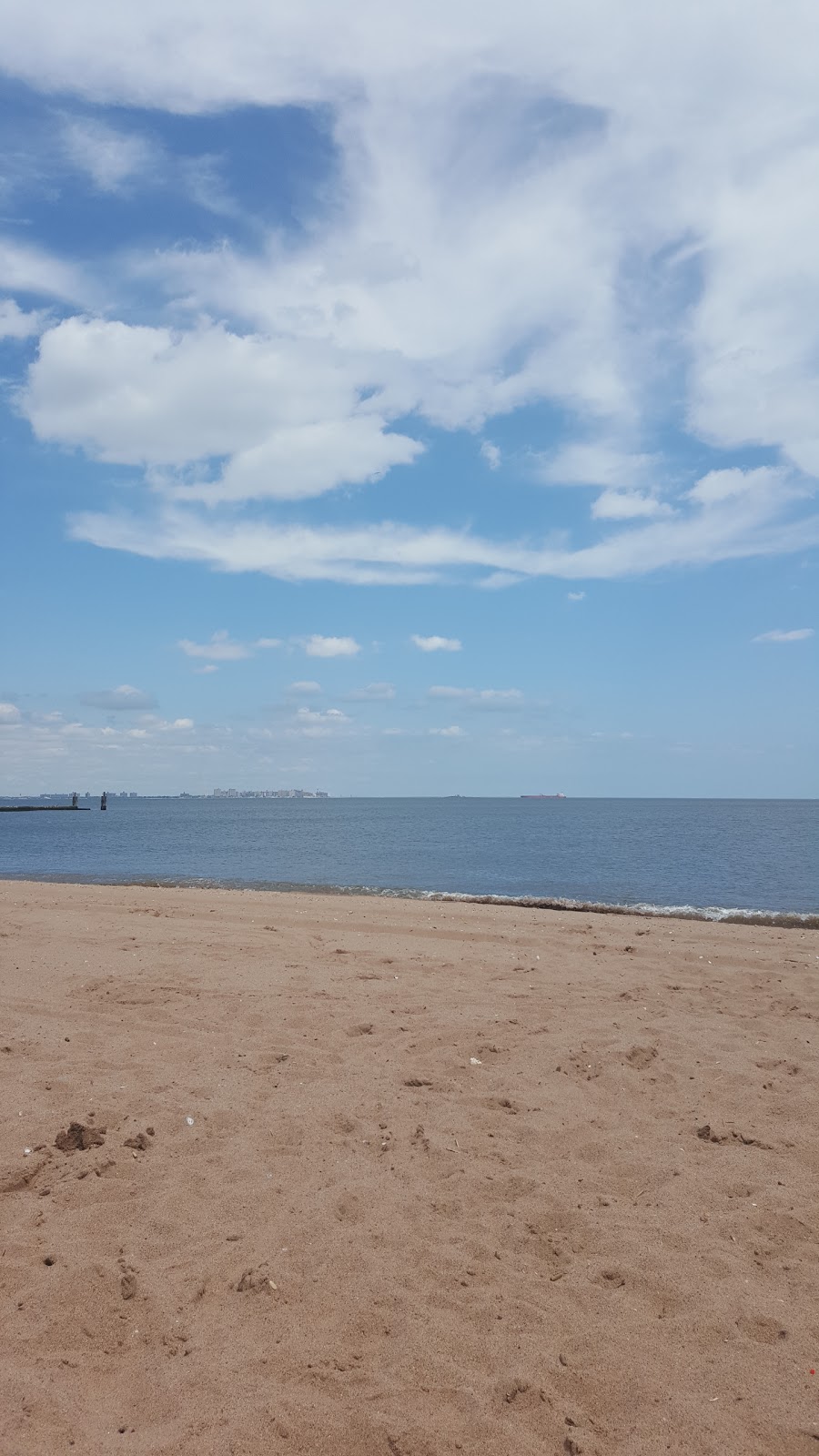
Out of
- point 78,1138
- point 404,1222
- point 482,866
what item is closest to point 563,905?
point 482,866

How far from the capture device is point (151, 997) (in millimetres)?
8711

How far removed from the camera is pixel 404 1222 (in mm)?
4539

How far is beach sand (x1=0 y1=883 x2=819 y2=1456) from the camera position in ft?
10.7

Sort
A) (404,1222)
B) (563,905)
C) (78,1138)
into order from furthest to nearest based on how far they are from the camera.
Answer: (563,905), (78,1138), (404,1222)

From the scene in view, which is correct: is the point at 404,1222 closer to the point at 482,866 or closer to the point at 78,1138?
the point at 78,1138

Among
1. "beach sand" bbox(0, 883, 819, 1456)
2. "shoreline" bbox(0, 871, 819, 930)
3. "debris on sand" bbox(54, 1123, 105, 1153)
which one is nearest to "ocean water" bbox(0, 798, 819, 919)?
"shoreline" bbox(0, 871, 819, 930)

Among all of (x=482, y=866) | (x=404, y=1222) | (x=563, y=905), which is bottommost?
(x=482, y=866)

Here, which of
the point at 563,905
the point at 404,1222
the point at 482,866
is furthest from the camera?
the point at 482,866

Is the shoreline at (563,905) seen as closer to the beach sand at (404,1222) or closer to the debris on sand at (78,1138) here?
the beach sand at (404,1222)

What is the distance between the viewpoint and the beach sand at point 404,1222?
327 centimetres

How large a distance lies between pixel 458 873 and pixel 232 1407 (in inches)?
1186

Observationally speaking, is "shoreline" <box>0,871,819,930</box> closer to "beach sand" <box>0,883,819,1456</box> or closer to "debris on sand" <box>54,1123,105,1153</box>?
"beach sand" <box>0,883,819,1456</box>

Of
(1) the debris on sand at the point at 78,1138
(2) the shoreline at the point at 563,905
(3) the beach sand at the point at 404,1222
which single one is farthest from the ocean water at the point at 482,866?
(1) the debris on sand at the point at 78,1138

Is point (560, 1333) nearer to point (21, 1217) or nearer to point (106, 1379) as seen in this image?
point (106, 1379)
